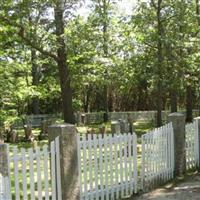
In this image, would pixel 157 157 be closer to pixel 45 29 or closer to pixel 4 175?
pixel 4 175

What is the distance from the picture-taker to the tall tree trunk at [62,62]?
17.2m

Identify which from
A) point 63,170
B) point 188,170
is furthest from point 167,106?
point 63,170

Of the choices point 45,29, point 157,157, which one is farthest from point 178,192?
point 45,29

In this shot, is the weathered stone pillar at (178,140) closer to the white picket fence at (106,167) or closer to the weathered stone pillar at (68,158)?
the white picket fence at (106,167)

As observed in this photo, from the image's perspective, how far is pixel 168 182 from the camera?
362 inches

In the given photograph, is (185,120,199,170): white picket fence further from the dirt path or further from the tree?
the tree

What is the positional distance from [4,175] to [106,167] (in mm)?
2458

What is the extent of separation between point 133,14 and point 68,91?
Answer: 4.95 metres

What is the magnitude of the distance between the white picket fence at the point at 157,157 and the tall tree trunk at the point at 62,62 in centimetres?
886

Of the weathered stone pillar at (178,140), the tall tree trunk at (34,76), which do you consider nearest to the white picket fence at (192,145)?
the weathered stone pillar at (178,140)

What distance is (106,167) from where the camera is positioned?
24.8 feet

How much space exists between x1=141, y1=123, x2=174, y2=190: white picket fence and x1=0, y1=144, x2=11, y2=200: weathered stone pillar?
11.3 feet

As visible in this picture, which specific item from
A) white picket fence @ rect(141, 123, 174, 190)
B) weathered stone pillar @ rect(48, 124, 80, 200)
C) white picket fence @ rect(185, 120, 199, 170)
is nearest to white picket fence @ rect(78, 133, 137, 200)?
weathered stone pillar @ rect(48, 124, 80, 200)

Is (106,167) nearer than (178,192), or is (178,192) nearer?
(106,167)
